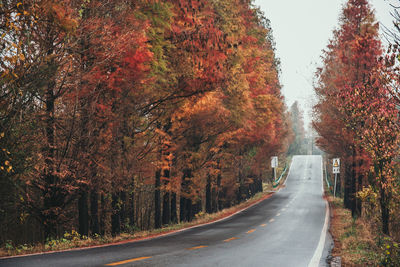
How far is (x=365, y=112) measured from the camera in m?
11.0

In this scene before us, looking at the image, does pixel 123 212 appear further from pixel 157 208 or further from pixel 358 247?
pixel 358 247

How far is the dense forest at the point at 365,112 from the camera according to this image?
979cm

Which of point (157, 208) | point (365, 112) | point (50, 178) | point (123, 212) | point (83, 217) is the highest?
point (365, 112)

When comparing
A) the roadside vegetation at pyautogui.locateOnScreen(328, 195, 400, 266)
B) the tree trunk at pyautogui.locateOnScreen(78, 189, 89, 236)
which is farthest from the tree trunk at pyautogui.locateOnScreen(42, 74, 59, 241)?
the roadside vegetation at pyautogui.locateOnScreen(328, 195, 400, 266)

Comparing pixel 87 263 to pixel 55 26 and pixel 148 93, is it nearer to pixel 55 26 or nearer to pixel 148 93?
pixel 55 26

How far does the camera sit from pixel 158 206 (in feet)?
69.2

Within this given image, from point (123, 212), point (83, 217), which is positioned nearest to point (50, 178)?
point (83, 217)

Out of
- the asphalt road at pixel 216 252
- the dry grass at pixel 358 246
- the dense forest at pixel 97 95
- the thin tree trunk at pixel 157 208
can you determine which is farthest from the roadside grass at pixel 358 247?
the thin tree trunk at pixel 157 208

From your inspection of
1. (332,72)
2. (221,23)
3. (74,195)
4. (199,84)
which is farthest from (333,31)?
(74,195)

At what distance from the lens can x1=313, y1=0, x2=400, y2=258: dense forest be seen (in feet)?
32.1

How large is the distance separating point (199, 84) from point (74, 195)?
5.74 meters

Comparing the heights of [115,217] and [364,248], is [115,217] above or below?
above

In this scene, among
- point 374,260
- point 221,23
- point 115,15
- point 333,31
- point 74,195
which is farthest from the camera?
point 333,31

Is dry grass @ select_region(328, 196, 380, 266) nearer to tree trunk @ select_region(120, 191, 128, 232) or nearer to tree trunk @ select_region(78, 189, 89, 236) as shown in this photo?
tree trunk @ select_region(120, 191, 128, 232)
